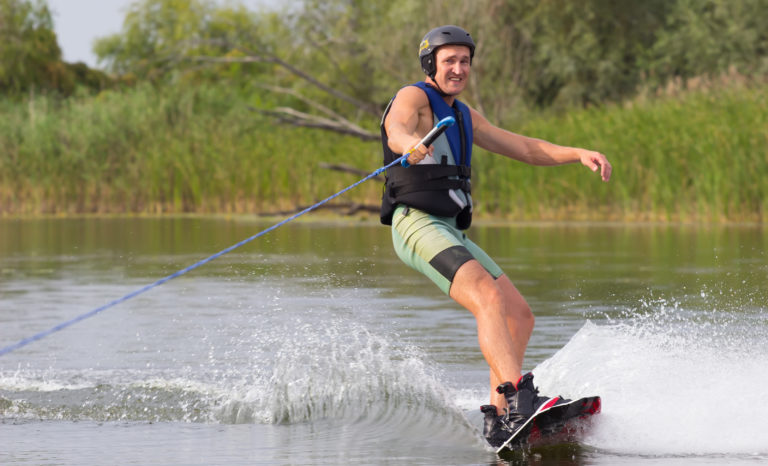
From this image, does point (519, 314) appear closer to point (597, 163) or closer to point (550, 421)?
point (550, 421)

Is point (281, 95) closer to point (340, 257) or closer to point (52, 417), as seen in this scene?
point (340, 257)

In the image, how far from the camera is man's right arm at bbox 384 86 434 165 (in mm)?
5613

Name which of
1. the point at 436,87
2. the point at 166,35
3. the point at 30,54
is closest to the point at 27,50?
the point at 30,54

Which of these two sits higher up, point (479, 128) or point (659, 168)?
point (659, 168)

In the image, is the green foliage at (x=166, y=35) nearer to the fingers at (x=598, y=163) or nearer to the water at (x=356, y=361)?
the water at (x=356, y=361)

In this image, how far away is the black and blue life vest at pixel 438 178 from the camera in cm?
593

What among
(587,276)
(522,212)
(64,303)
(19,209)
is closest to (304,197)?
(522,212)

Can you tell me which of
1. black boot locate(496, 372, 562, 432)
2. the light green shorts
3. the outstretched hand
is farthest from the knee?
the outstretched hand

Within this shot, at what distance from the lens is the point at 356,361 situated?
7.45 m

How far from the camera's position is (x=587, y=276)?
532 inches

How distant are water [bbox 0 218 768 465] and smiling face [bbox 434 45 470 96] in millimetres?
1514

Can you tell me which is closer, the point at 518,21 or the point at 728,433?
the point at 728,433

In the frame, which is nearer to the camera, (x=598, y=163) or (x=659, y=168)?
(x=598, y=163)

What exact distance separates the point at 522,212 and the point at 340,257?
8.19m
